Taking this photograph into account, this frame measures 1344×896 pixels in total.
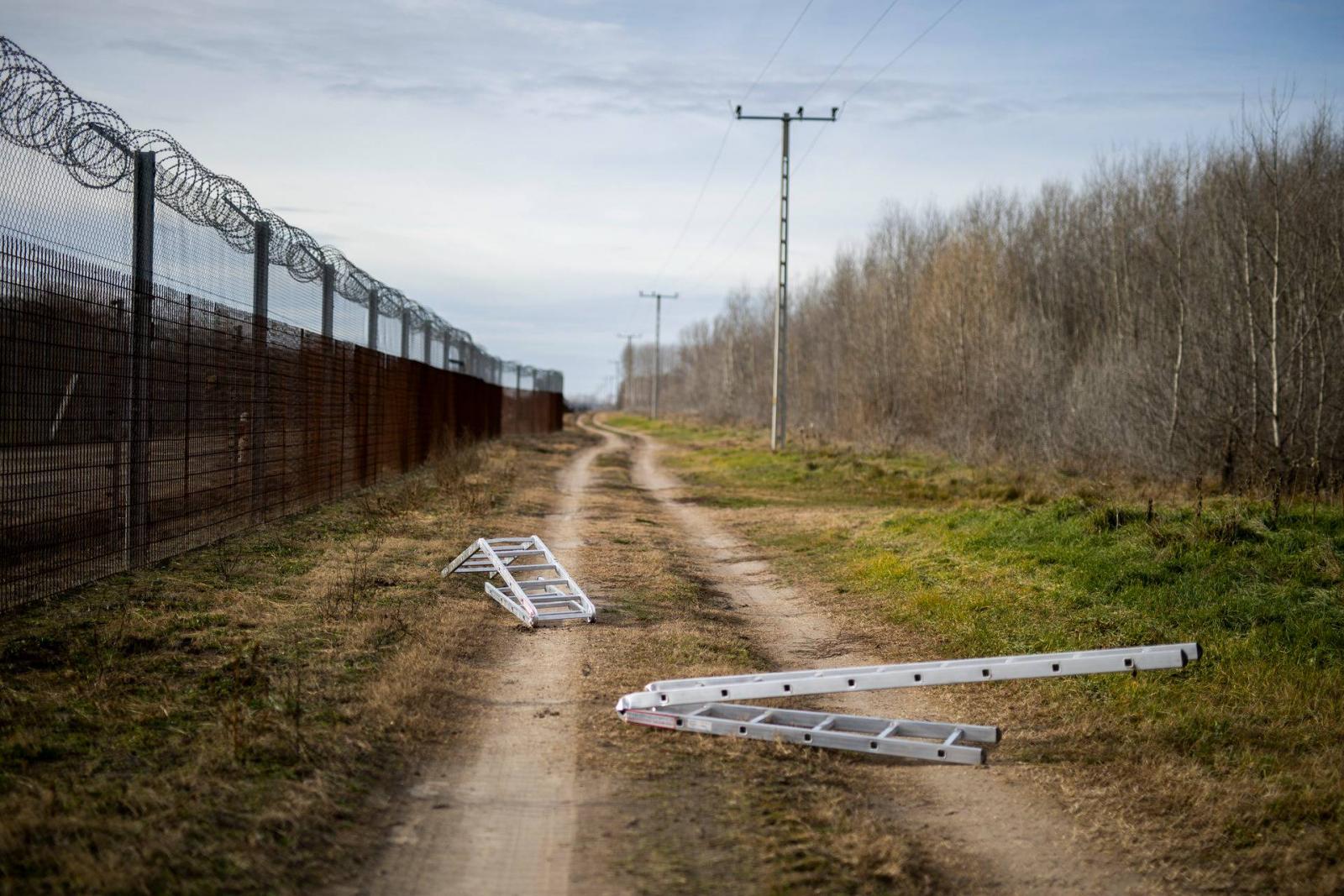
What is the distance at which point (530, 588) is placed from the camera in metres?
9.45

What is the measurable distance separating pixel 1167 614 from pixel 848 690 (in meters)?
3.67

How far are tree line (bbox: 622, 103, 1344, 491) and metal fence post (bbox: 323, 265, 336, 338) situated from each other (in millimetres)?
13246

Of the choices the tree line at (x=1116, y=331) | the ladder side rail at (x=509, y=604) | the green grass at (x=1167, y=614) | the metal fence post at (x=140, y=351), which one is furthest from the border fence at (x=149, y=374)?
the tree line at (x=1116, y=331)

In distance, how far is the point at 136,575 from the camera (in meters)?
8.20

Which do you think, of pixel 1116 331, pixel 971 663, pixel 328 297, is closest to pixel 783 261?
pixel 1116 331

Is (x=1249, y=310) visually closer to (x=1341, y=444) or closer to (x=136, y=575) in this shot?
(x=1341, y=444)

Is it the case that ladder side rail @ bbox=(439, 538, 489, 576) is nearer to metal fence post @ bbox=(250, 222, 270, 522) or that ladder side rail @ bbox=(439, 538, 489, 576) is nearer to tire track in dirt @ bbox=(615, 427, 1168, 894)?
metal fence post @ bbox=(250, 222, 270, 522)

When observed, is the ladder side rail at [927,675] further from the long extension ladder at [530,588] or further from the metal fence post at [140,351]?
the metal fence post at [140,351]

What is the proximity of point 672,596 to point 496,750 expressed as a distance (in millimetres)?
4311

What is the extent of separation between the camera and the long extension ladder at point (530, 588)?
26.0ft

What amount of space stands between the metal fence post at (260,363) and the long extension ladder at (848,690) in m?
6.93

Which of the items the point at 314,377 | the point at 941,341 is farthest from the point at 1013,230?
the point at 314,377

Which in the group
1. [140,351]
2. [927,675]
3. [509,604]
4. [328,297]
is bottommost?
[509,604]

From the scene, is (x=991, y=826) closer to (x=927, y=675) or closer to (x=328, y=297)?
(x=927, y=675)
